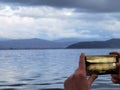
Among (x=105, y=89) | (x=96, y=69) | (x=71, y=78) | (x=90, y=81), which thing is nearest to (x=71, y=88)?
(x=71, y=78)

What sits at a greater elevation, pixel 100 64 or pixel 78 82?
pixel 100 64

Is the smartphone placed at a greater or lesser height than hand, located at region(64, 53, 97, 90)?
greater

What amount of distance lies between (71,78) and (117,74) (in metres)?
0.71

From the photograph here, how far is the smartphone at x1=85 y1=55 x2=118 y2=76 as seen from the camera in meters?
3.03

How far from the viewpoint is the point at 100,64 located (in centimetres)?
306

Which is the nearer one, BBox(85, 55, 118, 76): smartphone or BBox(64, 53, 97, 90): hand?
BBox(64, 53, 97, 90): hand

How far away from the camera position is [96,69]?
3.07m

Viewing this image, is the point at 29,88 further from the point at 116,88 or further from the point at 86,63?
the point at 86,63

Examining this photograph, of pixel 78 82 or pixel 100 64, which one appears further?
pixel 100 64

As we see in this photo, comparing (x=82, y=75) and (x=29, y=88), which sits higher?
(x=82, y=75)

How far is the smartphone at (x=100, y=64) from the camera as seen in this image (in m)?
3.03

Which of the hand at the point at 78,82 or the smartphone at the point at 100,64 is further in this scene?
the smartphone at the point at 100,64

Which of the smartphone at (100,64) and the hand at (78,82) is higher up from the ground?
the smartphone at (100,64)

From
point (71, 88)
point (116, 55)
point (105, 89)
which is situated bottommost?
point (105, 89)
